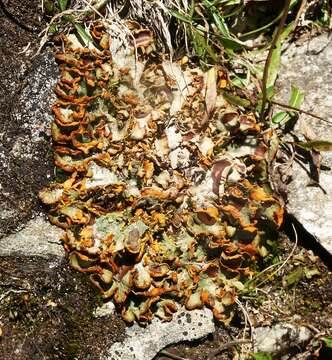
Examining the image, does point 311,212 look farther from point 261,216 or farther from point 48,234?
point 48,234

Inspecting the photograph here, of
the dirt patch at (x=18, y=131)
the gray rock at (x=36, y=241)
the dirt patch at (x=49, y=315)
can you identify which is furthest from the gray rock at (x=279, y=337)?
the dirt patch at (x=18, y=131)

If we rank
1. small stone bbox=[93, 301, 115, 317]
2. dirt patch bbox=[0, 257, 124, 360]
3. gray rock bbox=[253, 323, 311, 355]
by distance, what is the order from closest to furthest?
dirt patch bbox=[0, 257, 124, 360], small stone bbox=[93, 301, 115, 317], gray rock bbox=[253, 323, 311, 355]

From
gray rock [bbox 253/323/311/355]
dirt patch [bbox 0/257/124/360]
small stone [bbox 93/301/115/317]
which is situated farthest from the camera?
→ gray rock [bbox 253/323/311/355]

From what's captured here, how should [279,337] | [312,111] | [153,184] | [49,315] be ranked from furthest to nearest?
[312,111] → [279,337] → [153,184] → [49,315]

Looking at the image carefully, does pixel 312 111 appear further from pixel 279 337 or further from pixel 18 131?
pixel 18 131

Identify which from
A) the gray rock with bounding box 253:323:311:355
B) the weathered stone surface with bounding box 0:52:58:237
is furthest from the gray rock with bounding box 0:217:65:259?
the gray rock with bounding box 253:323:311:355

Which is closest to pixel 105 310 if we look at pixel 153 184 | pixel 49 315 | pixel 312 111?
pixel 49 315

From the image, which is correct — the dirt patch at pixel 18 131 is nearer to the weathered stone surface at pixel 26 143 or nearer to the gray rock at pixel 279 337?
the weathered stone surface at pixel 26 143

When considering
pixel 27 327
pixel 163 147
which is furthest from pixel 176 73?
pixel 27 327

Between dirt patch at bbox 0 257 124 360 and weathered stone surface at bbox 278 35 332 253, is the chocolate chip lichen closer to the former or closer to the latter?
dirt patch at bbox 0 257 124 360
